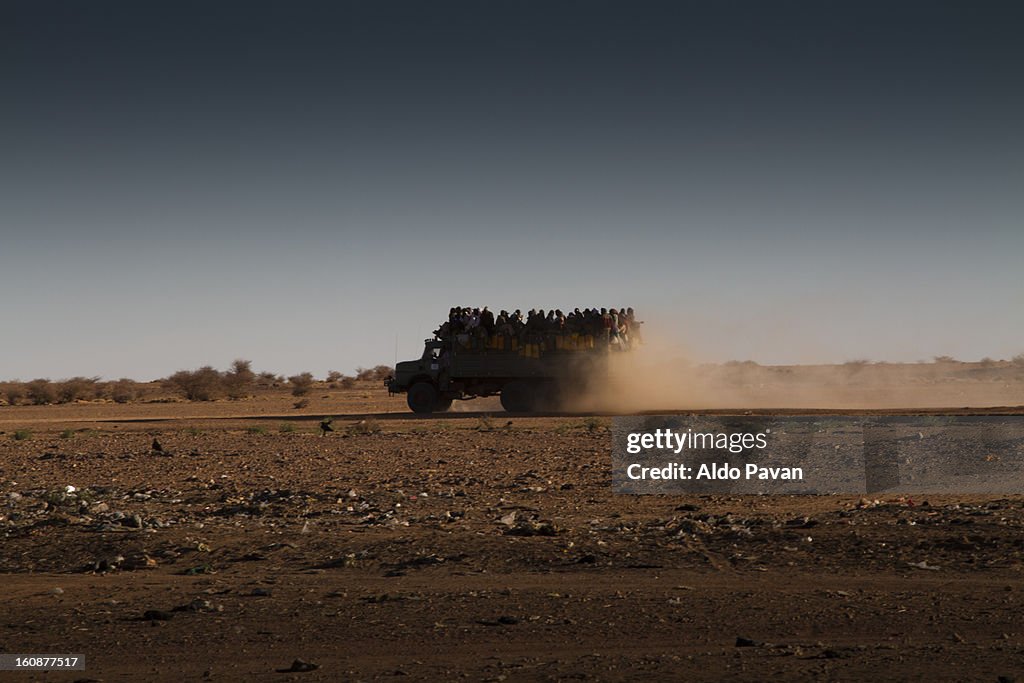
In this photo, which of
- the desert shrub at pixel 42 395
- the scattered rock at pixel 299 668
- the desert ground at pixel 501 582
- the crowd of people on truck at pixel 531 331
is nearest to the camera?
the scattered rock at pixel 299 668

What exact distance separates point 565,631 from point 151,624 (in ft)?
10.7

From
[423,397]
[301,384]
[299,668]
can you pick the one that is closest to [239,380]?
[301,384]

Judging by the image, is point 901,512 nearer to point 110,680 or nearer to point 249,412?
point 110,680

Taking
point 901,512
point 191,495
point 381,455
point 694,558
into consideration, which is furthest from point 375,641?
point 381,455

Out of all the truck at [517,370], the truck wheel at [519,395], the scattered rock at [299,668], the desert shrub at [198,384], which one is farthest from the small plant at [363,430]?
the desert shrub at [198,384]

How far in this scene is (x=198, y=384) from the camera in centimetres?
6359

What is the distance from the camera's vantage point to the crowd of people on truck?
34.5 m

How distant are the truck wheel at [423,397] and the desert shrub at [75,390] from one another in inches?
1457

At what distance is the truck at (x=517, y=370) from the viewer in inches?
1358

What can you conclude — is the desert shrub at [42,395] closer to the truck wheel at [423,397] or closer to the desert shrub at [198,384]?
the desert shrub at [198,384]

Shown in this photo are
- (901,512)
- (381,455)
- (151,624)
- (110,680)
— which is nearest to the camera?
(110,680)

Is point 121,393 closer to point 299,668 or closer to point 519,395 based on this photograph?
point 519,395

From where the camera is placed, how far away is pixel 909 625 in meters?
7.86

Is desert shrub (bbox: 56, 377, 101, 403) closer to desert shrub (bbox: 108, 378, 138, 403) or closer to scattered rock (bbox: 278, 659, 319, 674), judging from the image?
desert shrub (bbox: 108, 378, 138, 403)
